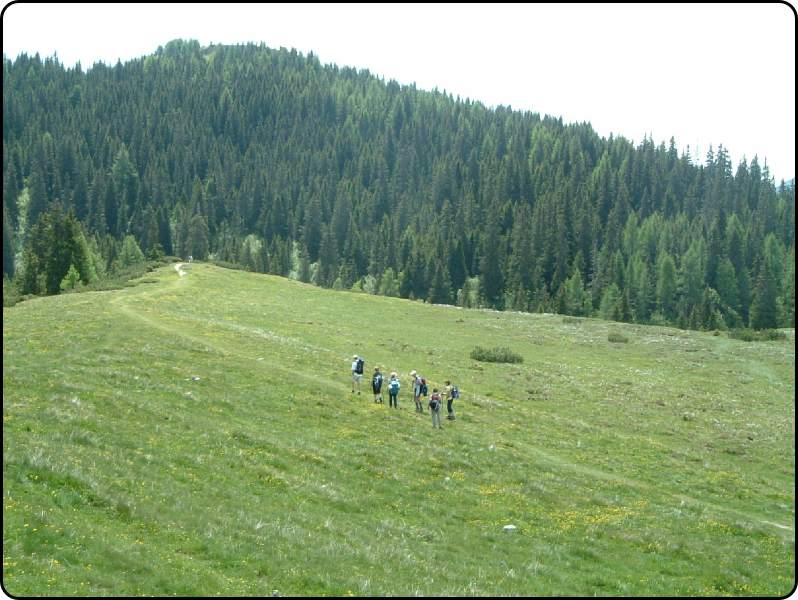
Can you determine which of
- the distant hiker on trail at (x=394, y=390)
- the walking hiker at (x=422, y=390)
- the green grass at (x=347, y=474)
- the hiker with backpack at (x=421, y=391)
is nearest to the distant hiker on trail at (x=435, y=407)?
the green grass at (x=347, y=474)

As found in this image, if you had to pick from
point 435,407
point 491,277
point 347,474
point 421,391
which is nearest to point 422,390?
point 421,391

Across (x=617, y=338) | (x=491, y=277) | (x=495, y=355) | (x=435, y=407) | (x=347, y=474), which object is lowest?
(x=347, y=474)

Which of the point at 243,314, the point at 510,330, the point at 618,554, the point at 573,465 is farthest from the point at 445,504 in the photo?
the point at 510,330

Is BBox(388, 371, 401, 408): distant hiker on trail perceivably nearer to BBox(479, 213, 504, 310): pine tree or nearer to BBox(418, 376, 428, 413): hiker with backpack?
BBox(418, 376, 428, 413): hiker with backpack

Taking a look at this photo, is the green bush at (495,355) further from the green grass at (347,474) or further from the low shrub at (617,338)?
the low shrub at (617,338)

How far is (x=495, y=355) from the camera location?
6844 cm

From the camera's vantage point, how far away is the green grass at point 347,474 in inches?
675

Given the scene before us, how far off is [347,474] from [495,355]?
4245cm

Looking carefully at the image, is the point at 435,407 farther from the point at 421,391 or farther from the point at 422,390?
the point at 422,390

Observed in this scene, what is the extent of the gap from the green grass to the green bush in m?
4.91

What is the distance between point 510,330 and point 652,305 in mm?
96697

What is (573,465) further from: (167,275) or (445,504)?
(167,275)

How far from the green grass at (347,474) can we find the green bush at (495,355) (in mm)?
4911

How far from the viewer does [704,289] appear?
179 metres
